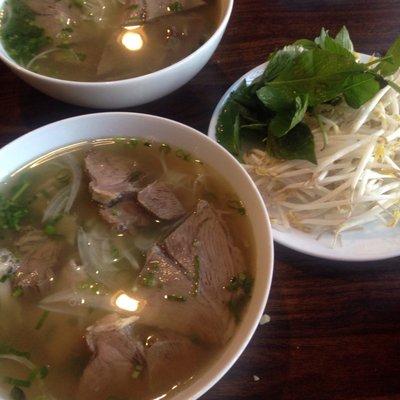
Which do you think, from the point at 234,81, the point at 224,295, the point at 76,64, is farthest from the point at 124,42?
the point at 224,295

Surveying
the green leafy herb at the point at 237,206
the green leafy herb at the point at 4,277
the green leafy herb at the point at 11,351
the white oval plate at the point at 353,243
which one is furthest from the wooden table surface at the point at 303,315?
the green leafy herb at the point at 4,277

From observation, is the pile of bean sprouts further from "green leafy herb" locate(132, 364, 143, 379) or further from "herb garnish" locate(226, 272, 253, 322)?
"green leafy herb" locate(132, 364, 143, 379)

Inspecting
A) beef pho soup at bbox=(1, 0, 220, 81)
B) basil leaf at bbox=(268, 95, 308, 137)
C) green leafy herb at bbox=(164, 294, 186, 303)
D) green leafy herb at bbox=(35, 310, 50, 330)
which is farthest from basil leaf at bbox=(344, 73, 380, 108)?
green leafy herb at bbox=(35, 310, 50, 330)

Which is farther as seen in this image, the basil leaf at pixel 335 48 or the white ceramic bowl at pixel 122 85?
the basil leaf at pixel 335 48

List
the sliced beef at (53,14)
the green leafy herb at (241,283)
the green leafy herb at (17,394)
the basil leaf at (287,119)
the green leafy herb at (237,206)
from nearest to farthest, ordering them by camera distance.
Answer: the green leafy herb at (17,394), the green leafy herb at (241,283), the green leafy herb at (237,206), the basil leaf at (287,119), the sliced beef at (53,14)

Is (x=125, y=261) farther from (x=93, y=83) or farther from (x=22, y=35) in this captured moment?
(x=22, y=35)

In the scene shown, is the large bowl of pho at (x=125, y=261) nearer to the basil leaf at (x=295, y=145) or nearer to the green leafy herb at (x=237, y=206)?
the green leafy herb at (x=237, y=206)
